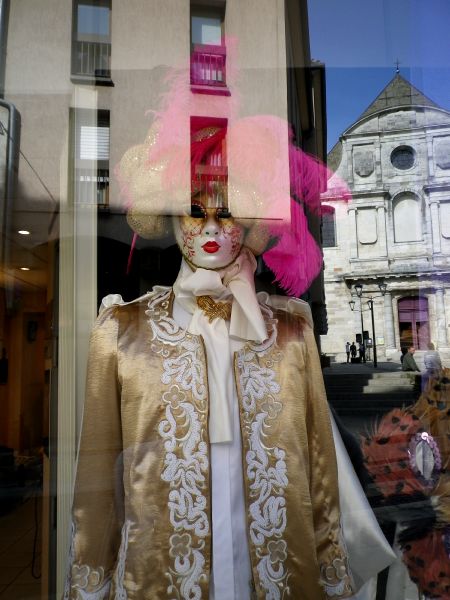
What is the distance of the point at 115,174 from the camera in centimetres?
181

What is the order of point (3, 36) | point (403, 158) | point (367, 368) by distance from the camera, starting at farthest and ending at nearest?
point (403, 158) < point (367, 368) < point (3, 36)

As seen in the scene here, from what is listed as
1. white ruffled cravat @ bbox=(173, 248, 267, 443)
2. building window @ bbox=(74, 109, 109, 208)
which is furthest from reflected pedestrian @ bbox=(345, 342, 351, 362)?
building window @ bbox=(74, 109, 109, 208)

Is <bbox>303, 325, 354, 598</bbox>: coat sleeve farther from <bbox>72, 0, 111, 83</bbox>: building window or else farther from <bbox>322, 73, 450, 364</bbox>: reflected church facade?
<bbox>72, 0, 111, 83</bbox>: building window

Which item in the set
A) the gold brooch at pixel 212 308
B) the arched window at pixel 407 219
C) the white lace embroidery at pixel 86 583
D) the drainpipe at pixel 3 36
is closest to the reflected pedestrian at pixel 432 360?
the arched window at pixel 407 219

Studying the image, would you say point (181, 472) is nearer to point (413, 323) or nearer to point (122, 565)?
point (122, 565)

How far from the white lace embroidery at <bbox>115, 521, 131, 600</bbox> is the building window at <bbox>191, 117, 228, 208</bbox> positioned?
0.96m

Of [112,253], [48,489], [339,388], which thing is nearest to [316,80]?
[112,253]

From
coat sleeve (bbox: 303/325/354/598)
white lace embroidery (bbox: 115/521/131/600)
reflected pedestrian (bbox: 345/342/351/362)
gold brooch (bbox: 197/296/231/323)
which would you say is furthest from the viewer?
reflected pedestrian (bbox: 345/342/351/362)

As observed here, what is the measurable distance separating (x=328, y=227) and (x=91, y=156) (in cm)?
99

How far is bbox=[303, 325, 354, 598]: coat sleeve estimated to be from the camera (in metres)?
1.35

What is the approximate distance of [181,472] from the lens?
1.31m

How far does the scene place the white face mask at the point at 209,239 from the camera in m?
1.47

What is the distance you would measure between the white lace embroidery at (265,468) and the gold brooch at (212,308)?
13cm

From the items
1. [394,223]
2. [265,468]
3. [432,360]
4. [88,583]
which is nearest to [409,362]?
[432,360]
